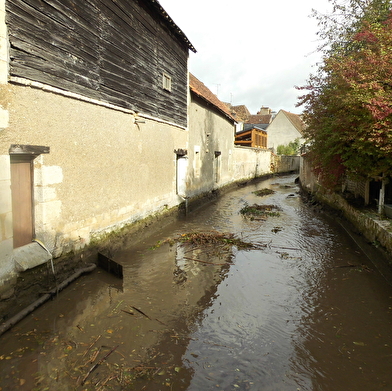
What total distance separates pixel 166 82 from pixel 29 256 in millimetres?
7350

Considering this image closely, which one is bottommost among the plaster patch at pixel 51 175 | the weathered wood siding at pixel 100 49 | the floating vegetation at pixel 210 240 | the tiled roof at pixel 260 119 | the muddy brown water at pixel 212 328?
the muddy brown water at pixel 212 328

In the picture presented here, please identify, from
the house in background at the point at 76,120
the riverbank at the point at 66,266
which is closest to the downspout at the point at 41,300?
the riverbank at the point at 66,266

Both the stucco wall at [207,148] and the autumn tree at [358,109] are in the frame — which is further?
the stucco wall at [207,148]

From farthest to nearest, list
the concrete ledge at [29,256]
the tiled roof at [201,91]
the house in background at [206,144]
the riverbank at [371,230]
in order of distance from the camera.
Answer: the tiled roof at [201,91], the house in background at [206,144], the riverbank at [371,230], the concrete ledge at [29,256]

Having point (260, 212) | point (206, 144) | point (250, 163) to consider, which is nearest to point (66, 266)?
point (260, 212)

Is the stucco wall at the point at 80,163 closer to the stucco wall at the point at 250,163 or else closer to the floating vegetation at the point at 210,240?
the floating vegetation at the point at 210,240

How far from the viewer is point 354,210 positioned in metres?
9.46

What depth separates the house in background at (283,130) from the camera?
141 ft

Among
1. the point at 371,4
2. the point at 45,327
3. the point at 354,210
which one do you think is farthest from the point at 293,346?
the point at 371,4

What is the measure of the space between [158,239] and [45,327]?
4.81m

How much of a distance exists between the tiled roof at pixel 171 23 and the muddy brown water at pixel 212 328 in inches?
269

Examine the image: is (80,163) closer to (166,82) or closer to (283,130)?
(166,82)

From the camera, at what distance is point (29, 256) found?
477 centimetres

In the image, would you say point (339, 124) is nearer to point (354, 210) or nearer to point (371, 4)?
point (354, 210)
